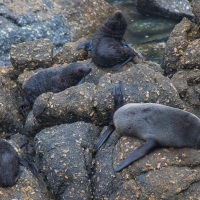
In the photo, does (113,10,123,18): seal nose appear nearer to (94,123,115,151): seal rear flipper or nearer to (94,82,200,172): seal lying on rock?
(94,82,200,172): seal lying on rock

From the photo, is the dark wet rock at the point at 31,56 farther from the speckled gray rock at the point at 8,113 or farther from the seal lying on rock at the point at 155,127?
the seal lying on rock at the point at 155,127

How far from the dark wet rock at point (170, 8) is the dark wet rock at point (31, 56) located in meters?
6.29

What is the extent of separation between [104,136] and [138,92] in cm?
91

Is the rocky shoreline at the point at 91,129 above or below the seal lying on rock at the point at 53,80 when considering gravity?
above

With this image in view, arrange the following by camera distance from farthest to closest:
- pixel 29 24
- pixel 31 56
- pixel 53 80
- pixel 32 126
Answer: pixel 29 24
pixel 31 56
pixel 53 80
pixel 32 126

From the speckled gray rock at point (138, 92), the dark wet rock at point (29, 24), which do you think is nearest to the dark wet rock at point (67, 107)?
the speckled gray rock at point (138, 92)

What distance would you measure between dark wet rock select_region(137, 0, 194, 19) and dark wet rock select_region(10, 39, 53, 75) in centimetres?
629

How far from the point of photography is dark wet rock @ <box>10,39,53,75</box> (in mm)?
9805

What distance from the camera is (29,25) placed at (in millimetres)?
13320

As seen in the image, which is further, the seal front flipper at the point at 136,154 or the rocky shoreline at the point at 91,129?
the seal front flipper at the point at 136,154

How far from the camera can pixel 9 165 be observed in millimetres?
7031

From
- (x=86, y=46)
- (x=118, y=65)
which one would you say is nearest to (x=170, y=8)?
(x=86, y=46)

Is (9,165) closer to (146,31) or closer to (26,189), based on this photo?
(26,189)

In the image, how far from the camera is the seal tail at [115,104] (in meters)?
7.40
